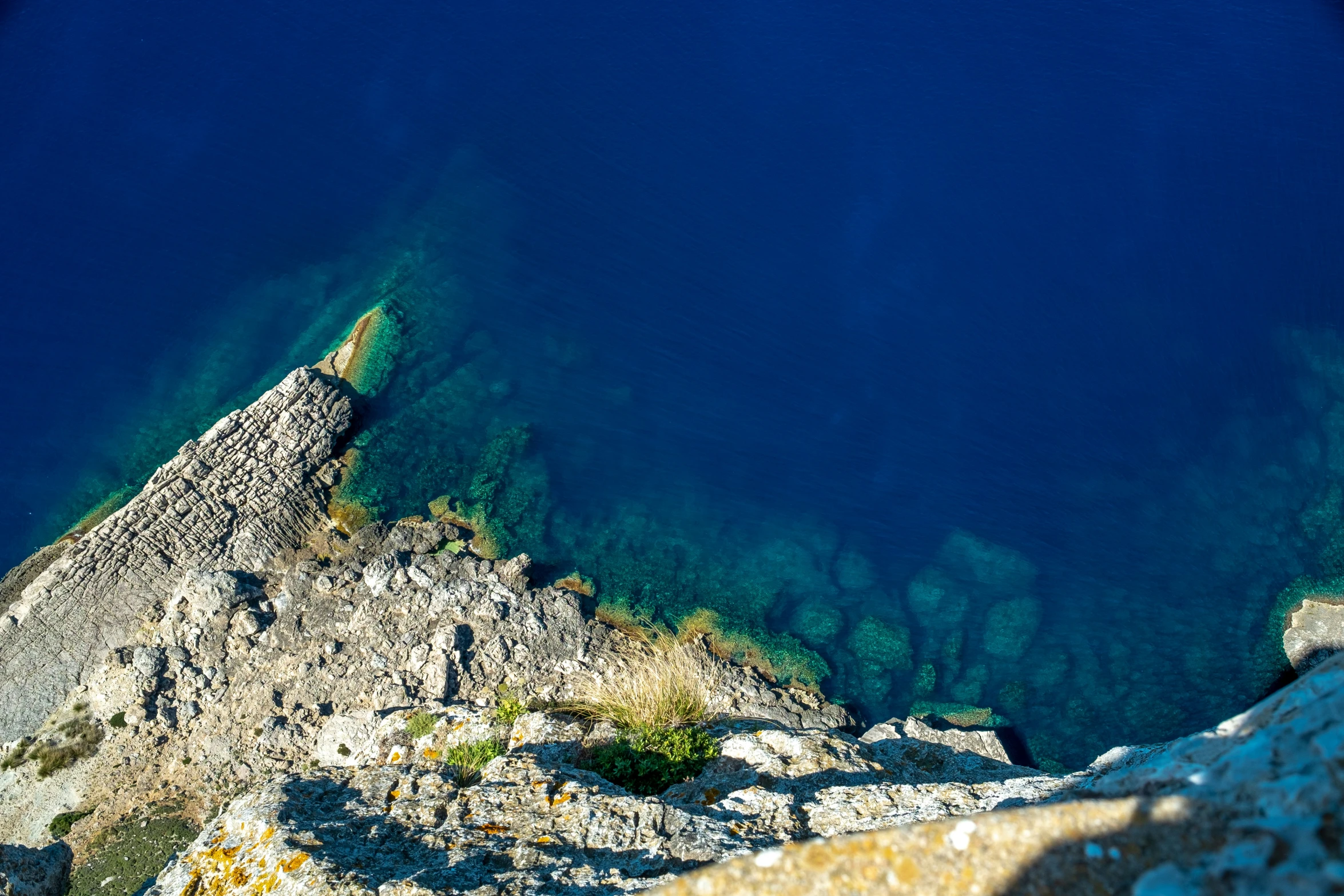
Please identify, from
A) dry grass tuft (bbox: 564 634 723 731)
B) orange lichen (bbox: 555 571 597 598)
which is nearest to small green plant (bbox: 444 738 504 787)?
dry grass tuft (bbox: 564 634 723 731)

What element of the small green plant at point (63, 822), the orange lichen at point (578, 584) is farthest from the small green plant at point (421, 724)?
the small green plant at point (63, 822)

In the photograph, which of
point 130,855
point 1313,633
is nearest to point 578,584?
point 130,855

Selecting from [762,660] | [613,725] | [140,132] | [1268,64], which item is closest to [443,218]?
[140,132]

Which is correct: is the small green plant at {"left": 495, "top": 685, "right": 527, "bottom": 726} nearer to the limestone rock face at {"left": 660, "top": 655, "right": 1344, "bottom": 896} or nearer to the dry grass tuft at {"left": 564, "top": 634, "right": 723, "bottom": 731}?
the dry grass tuft at {"left": 564, "top": 634, "right": 723, "bottom": 731}

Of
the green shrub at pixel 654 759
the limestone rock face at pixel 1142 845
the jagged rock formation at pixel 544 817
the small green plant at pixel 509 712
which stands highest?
the small green plant at pixel 509 712

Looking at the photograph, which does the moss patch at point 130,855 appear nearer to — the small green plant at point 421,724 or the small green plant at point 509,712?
the small green plant at point 421,724
